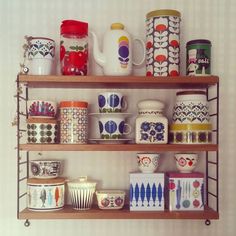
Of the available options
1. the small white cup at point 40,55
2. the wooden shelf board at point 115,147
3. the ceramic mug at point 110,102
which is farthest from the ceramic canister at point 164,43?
the small white cup at point 40,55

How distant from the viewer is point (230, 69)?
159 cm

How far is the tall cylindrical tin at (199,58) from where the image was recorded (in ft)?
4.65

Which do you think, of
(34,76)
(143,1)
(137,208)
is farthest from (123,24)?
(137,208)

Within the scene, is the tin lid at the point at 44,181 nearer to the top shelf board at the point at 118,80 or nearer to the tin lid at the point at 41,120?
the tin lid at the point at 41,120

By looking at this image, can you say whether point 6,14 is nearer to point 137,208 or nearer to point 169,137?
point 169,137

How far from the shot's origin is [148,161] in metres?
→ 1.44

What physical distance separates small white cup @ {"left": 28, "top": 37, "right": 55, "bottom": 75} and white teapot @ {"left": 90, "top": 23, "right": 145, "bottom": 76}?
0.17 meters

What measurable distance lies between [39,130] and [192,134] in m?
0.53

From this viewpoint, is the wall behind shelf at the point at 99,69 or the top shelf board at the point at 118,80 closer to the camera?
the top shelf board at the point at 118,80

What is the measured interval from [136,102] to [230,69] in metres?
0.39

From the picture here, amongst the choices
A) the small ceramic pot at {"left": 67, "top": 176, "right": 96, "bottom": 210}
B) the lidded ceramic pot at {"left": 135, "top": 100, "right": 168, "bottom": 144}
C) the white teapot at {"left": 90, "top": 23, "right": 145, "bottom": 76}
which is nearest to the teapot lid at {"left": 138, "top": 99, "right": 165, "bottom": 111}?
the lidded ceramic pot at {"left": 135, "top": 100, "right": 168, "bottom": 144}

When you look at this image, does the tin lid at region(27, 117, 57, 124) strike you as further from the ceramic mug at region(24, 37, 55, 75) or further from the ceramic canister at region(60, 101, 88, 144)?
the ceramic mug at region(24, 37, 55, 75)

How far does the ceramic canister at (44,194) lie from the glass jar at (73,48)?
39cm

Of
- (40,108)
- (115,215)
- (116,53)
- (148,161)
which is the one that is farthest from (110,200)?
(116,53)
